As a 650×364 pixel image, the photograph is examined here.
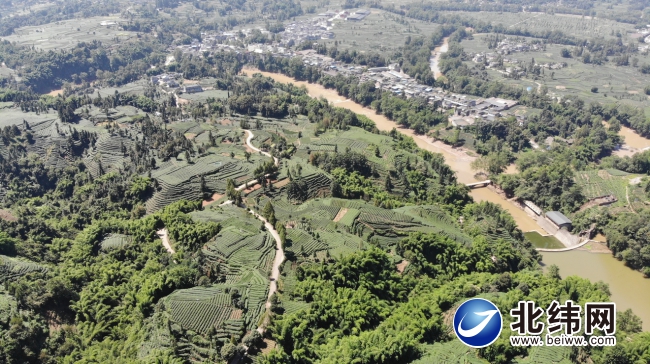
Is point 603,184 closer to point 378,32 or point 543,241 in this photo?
point 543,241

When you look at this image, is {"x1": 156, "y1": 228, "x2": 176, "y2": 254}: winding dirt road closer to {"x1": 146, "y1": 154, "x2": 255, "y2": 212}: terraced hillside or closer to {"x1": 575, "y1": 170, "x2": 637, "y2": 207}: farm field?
{"x1": 146, "y1": 154, "x2": 255, "y2": 212}: terraced hillside

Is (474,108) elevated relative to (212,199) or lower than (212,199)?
lower

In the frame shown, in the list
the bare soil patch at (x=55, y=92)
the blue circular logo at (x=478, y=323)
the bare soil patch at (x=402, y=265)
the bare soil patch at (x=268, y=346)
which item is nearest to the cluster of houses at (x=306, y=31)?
the bare soil patch at (x=55, y=92)

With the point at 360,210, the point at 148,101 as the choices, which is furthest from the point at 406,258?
the point at 148,101

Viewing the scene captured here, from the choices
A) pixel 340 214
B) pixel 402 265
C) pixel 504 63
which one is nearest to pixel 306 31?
pixel 504 63

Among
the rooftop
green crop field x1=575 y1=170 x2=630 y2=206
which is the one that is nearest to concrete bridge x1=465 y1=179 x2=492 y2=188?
the rooftop

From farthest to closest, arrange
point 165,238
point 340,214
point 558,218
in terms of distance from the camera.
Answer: point 558,218, point 340,214, point 165,238

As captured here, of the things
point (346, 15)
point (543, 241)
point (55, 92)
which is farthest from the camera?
point (346, 15)
